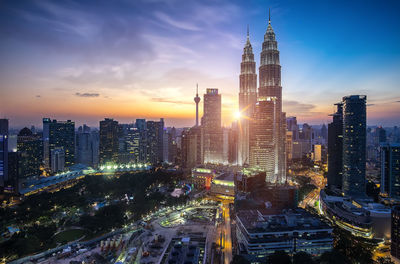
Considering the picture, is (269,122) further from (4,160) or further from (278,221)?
(4,160)

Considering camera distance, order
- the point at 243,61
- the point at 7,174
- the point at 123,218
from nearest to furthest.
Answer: the point at 123,218 < the point at 7,174 < the point at 243,61

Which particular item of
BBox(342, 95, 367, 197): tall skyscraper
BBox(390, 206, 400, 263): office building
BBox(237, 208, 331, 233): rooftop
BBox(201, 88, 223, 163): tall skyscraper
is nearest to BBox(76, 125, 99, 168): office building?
BBox(201, 88, 223, 163): tall skyscraper

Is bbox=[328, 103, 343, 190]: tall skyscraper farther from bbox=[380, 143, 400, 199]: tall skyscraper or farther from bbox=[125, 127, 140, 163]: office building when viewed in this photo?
bbox=[125, 127, 140, 163]: office building

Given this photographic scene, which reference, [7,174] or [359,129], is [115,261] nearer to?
[7,174]

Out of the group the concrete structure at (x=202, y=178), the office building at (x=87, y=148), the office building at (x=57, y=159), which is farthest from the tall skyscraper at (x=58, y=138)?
the concrete structure at (x=202, y=178)

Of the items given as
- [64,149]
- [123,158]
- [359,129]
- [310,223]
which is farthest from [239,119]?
[64,149]

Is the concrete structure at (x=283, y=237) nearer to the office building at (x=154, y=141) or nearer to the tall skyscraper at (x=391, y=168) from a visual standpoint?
the tall skyscraper at (x=391, y=168)
